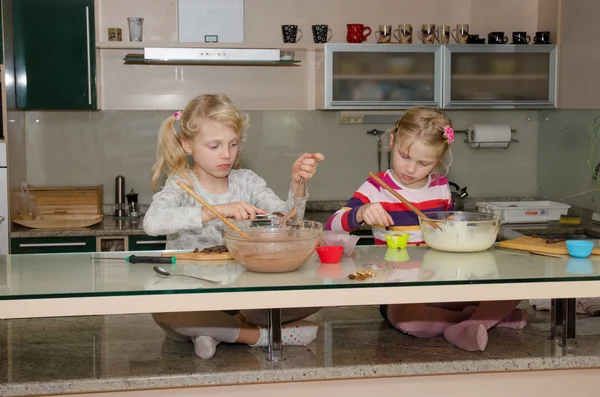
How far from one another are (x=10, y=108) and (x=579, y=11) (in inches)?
123

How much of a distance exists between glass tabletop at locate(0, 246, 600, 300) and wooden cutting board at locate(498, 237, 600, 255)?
0.04 meters

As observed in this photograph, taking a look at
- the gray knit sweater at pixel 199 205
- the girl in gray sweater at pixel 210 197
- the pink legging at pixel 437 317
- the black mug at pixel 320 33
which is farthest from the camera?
the black mug at pixel 320 33

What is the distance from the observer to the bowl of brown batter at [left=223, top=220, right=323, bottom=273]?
6.32ft

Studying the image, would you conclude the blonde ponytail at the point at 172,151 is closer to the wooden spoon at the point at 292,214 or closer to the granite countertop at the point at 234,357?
the wooden spoon at the point at 292,214

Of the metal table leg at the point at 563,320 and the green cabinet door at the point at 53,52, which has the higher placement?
the green cabinet door at the point at 53,52

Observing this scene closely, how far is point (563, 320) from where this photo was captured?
2.11m

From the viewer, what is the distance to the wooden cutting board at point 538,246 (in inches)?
88.6

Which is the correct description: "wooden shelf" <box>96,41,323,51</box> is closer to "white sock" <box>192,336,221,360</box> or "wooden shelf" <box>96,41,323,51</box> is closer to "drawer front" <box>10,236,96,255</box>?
"drawer front" <box>10,236,96,255</box>

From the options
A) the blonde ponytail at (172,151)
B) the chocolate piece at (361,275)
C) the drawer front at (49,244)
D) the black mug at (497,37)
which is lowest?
the drawer front at (49,244)

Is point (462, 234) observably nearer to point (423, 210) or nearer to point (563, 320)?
point (563, 320)

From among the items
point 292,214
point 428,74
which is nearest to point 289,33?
point 428,74

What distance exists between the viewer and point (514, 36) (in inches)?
188

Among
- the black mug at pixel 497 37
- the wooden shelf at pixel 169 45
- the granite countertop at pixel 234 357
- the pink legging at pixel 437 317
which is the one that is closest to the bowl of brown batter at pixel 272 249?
the granite countertop at pixel 234 357

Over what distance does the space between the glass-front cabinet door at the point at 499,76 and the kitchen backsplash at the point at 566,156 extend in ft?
0.64
